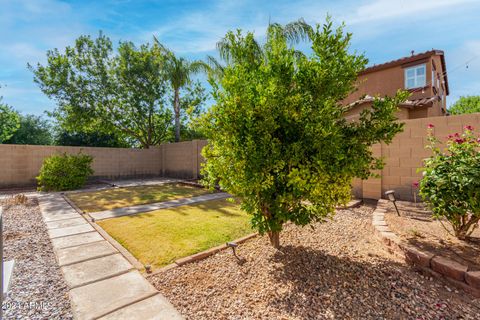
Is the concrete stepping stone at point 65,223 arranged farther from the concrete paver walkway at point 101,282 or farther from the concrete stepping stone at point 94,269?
the concrete stepping stone at point 94,269

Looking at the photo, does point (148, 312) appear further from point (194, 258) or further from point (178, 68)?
point (178, 68)

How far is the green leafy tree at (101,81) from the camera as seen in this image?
553 inches

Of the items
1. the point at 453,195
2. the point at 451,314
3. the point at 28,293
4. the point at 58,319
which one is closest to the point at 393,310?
the point at 451,314

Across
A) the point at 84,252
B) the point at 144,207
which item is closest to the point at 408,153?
the point at 84,252

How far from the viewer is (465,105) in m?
29.5

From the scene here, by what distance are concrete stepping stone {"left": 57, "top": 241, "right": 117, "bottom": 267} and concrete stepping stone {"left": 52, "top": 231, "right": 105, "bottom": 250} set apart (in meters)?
0.19

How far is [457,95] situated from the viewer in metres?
30.8

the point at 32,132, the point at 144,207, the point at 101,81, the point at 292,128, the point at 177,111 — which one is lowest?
the point at 144,207

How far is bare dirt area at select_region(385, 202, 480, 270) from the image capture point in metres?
2.91

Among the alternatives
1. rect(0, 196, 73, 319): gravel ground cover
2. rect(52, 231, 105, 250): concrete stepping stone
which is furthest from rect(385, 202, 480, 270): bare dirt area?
rect(52, 231, 105, 250): concrete stepping stone

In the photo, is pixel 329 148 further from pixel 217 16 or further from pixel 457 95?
pixel 457 95

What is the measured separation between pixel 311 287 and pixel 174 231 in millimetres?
2918

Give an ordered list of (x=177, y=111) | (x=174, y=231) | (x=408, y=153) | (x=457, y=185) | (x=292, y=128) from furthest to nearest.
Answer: (x=177, y=111), (x=408, y=153), (x=174, y=231), (x=457, y=185), (x=292, y=128)

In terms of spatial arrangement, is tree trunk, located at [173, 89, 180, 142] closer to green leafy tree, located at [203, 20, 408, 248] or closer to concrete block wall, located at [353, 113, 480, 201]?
concrete block wall, located at [353, 113, 480, 201]
